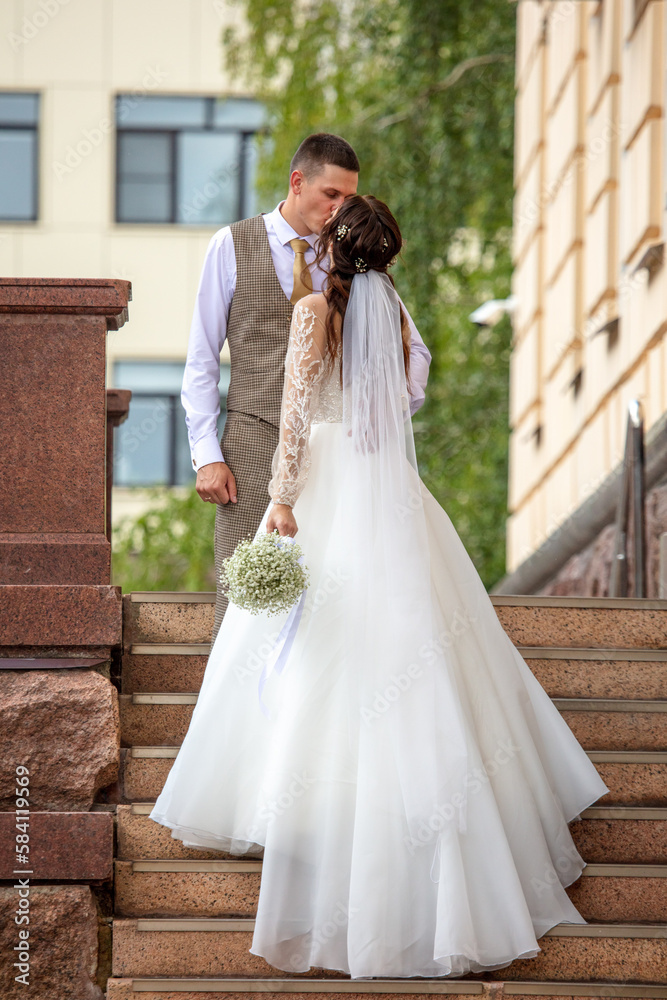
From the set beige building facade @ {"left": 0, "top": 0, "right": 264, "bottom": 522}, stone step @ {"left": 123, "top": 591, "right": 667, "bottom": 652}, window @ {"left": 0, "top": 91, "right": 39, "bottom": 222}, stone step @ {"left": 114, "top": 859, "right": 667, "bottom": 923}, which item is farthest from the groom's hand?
window @ {"left": 0, "top": 91, "right": 39, "bottom": 222}

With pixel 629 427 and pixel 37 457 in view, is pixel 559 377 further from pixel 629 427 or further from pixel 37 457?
pixel 37 457

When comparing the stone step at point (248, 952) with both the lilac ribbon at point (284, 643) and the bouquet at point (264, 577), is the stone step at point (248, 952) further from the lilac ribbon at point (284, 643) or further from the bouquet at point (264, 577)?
the bouquet at point (264, 577)

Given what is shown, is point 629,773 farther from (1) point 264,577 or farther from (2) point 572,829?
(1) point 264,577

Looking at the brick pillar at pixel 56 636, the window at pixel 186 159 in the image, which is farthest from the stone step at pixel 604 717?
the window at pixel 186 159

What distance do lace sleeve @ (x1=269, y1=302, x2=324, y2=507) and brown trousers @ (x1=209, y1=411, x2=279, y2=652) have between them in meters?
0.33

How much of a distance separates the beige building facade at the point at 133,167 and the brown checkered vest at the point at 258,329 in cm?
1213

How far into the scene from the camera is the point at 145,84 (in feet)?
55.0

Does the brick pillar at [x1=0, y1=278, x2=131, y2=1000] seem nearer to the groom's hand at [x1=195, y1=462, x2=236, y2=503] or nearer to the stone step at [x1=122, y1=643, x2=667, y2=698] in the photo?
the groom's hand at [x1=195, y1=462, x2=236, y2=503]

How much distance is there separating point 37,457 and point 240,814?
133 cm

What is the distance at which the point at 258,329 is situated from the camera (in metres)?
4.23

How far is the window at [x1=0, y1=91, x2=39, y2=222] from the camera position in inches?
671

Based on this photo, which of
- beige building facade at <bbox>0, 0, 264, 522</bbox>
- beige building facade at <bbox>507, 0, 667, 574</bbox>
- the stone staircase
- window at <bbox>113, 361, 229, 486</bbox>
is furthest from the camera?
window at <bbox>113, 361, 229, 486</bbox>

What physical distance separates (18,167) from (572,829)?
15.2 metres

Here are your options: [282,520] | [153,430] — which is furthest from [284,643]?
[153,430]
